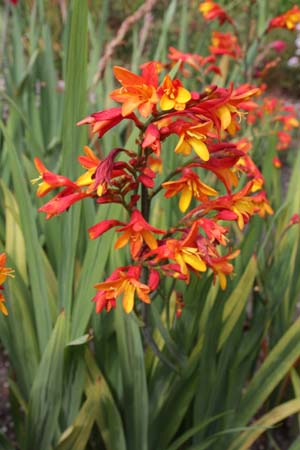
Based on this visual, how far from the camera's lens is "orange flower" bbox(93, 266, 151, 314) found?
949 millimetres

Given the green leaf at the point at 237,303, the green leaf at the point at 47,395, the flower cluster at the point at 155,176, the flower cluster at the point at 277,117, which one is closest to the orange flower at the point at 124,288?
the flower cluster at the point at 155,176

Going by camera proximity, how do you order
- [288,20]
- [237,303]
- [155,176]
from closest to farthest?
[155,176] → [237,303] → [288,20]

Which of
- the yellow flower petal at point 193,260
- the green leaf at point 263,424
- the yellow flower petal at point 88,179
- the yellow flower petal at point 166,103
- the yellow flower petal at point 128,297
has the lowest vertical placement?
the green leaf at point 263,424

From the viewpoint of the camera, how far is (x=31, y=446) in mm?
1197

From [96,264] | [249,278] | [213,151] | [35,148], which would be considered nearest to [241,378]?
[249,278]

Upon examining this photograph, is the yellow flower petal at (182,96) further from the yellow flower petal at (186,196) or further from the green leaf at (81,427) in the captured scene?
the green leaf at (81,427)

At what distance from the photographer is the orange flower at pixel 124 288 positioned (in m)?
0.95

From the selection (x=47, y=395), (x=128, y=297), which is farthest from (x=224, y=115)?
(x=47, y=395)

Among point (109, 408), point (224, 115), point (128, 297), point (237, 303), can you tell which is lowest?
point (109, 408)

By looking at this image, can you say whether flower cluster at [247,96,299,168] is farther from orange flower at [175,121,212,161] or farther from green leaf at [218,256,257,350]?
orange flower at [175,121,212,161]

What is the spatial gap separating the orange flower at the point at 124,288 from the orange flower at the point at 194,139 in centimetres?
22

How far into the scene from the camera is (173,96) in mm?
873

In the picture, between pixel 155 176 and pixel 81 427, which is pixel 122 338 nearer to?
pixel 81 427

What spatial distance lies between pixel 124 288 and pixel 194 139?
27 centimetres
